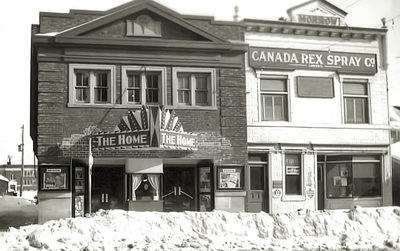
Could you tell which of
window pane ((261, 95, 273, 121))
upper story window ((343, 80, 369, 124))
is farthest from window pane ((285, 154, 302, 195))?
upper story window ((343, 80, 369, 124))

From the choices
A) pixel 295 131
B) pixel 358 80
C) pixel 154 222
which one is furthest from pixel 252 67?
pixel 154 222

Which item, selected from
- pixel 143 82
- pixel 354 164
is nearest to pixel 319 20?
pixel 354 164

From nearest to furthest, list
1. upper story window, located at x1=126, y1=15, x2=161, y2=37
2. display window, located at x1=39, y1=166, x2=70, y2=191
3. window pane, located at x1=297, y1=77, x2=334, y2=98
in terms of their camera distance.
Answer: display window, located at x1=39, y1=166, x2=70, y2=191
upper story window, located at x1=126, y1=15, x2=161, y2=37
window pane, located at x1=297, y1=77, x2=334, y2=98

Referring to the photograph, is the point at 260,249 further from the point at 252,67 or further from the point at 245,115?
the point at 252,67

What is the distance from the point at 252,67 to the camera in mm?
25562

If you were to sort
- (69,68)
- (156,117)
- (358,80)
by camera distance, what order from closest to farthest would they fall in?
(156,117)
(69,68)
(358,80)

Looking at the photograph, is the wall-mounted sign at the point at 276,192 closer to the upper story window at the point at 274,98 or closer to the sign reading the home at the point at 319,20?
the upper story window at the point at 274,98

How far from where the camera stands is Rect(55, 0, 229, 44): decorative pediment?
23.1 meters

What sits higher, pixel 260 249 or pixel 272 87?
pixel 272 87

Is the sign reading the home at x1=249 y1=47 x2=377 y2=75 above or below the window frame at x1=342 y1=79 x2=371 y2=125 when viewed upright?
above

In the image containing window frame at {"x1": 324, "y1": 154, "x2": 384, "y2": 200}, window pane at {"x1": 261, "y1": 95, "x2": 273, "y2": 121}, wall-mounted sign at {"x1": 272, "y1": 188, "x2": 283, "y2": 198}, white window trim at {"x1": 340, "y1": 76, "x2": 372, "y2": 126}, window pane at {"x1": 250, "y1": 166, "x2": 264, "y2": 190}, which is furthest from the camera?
white window trim at {"x1": 340, "y1": 76, "x2": 372, "y2": 126}

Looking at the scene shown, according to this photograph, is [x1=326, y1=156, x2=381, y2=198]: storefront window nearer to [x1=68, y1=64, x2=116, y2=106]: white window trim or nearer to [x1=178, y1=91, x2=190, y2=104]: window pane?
[x1=178, y1=91, x2=190, y2=104]: window pane

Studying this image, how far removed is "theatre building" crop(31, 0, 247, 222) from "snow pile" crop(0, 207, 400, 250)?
166 inches

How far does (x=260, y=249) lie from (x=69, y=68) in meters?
10.9
